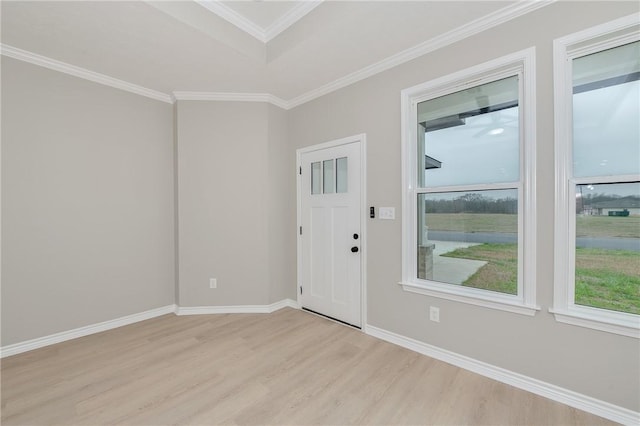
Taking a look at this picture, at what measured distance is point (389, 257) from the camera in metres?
2.69

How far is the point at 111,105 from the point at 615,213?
4.57 m

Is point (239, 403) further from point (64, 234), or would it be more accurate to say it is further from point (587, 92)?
point (587, 92)

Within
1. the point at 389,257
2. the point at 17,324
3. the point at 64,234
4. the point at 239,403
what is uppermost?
the point at 64,234

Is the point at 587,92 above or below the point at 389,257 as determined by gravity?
above

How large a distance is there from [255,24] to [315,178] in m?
1.68

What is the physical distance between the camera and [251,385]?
2.01m

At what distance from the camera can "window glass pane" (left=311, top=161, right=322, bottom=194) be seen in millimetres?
3363

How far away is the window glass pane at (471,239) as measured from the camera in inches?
84.0

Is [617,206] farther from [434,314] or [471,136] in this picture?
[434,314]

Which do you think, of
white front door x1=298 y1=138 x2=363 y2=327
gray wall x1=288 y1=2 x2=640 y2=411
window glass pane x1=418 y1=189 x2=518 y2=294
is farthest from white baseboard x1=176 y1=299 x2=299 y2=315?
window glass pane x1=418 y1=189 x2=518 y2=294

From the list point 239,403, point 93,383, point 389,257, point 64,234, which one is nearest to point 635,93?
point 389,257

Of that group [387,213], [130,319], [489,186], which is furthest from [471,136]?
[130,319]

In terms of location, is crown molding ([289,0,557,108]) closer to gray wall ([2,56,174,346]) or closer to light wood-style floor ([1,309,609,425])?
gray wall ([2,56,174,346])

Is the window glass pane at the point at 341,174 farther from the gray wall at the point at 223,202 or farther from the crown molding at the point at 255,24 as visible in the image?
the crown molding at the point at 255,24
